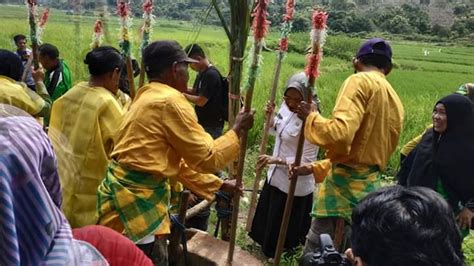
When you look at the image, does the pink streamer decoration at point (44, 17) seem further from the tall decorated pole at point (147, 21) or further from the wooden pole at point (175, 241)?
the wooden pole at point (175, 241)

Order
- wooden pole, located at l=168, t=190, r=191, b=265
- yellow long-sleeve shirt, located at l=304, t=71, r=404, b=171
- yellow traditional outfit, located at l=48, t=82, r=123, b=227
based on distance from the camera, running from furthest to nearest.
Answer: wooden pole, located at l=168, t=190, r=191, b=265
yellow traditional outfit, located at l=48, t=82, r=123, b=227
yellow long-sleeve shirt, located at l=304, t=71, r=404, b=171

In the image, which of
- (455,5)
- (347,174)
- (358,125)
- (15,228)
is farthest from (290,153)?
(455,5)

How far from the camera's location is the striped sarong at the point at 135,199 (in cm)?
257

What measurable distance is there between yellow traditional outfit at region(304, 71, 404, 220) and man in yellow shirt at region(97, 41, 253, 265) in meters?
0.48

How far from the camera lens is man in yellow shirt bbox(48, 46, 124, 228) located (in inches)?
118

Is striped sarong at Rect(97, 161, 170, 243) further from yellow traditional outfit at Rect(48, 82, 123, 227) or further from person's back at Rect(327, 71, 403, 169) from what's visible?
person's back at Rect(327, 71, 403, 169)

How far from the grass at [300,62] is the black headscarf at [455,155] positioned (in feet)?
4.55

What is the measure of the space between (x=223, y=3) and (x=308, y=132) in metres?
0.85

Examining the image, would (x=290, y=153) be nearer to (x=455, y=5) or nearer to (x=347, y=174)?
(x=347, y=174)

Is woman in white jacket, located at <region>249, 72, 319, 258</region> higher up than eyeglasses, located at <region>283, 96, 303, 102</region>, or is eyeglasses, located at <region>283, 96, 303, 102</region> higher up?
eyeglasses, located at <region>283, 96, 303, 102</region>

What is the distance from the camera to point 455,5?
29000mm

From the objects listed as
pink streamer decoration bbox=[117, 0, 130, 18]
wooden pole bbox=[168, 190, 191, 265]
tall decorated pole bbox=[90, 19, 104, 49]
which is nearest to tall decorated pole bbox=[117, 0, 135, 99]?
pink streamer decoration bbox=[117, 0, 130, 18]

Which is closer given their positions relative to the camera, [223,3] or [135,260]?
[135,260]

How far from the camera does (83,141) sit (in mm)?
3010
